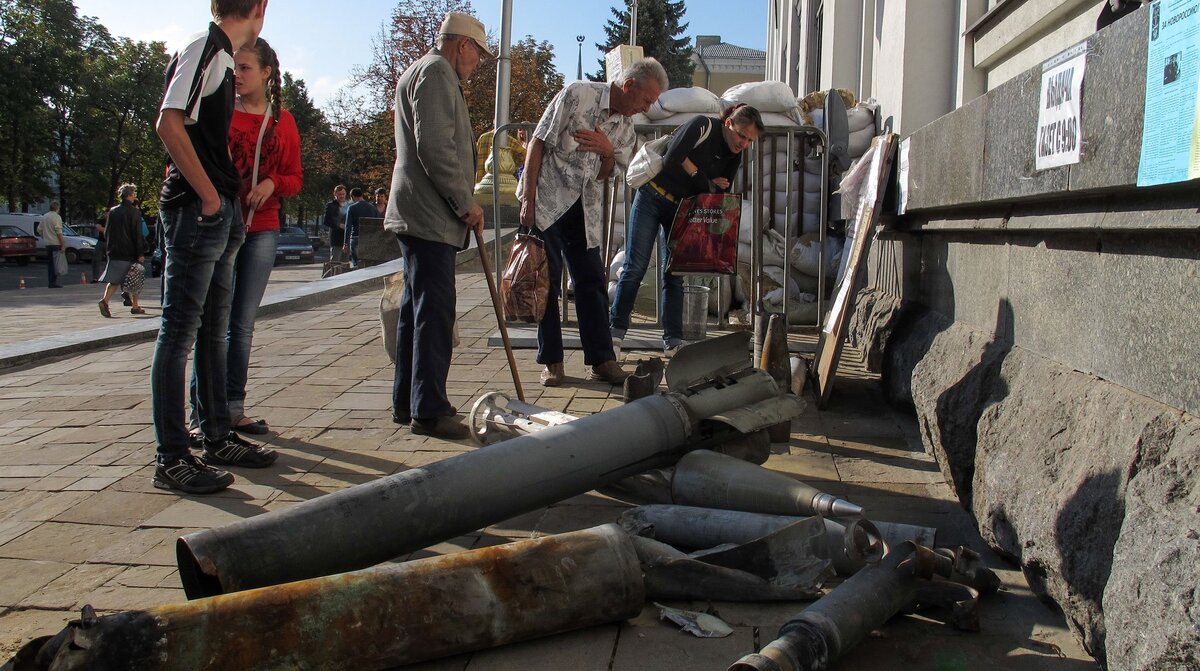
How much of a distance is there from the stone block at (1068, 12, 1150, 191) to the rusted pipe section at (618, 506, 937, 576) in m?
1.12

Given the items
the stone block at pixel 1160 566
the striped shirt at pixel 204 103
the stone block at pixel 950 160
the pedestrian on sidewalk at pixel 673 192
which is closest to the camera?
the stone block at pixel 1160 566

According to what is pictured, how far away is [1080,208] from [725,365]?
1.51 m

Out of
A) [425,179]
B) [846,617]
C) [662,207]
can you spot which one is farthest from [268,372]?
[846,617]

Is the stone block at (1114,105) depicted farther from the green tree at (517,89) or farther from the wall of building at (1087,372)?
the green tree at (517,89)

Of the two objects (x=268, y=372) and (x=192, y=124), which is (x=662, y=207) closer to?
(x=268, y=372)

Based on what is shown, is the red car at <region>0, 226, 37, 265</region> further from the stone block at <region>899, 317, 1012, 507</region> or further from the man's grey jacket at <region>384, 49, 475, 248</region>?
the stone block at <region>899, 317, 1012, 507</region>

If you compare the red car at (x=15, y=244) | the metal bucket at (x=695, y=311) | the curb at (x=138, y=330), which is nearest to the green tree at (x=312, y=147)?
the red car at (x=15, y=244)

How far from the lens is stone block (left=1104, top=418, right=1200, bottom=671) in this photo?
167cm

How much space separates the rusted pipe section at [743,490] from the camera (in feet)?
9.86

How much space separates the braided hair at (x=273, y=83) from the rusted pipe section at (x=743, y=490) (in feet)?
8.88

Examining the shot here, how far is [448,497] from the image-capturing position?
2746mm

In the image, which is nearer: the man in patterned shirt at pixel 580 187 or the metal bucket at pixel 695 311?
the man in patterned shirt at pixel 580 187

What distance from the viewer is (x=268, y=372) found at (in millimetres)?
6184

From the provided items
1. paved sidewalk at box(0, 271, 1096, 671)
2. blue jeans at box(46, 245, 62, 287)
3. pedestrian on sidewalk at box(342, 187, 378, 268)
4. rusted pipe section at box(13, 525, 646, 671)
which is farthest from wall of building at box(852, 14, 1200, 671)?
blue jeans at box(46, 245, 62, 287)
